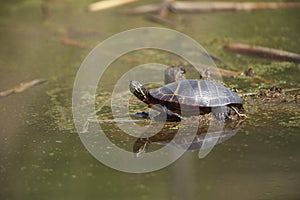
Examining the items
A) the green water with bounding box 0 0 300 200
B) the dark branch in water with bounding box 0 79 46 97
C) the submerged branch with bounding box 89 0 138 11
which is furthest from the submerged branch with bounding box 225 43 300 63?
the submerged branch with bounding box 89 0 138 11

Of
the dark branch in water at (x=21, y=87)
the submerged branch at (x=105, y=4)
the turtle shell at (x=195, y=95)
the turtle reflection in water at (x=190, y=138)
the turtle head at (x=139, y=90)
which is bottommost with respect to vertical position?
the dark branch in water at (x=21, y=87)

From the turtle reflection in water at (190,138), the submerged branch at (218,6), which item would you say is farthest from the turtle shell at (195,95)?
the submerged branch at (218,6)

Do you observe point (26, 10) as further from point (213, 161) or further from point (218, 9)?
point (213, 161)

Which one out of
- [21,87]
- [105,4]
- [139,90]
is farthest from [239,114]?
[105,4]

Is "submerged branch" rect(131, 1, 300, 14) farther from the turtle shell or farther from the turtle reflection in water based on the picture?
the turtle reflection in water

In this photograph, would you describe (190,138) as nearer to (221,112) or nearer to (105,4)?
(221,112)

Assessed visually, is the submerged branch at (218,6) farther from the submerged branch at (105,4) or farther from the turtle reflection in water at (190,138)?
the turtle reflection in water at (190,138)
